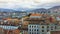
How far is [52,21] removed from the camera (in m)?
1.33

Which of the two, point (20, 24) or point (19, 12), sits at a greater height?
point (19, 12)

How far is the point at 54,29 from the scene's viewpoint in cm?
132

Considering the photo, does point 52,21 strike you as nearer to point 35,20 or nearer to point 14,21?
point 35,20

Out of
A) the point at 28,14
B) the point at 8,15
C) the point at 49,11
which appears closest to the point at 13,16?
the point at 8,15

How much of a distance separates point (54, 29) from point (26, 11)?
0.36m

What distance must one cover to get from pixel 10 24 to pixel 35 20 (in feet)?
0.92

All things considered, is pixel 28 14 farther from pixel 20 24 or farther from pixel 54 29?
pixel 54 29

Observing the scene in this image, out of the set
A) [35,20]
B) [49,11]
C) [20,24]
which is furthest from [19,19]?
[49,11]

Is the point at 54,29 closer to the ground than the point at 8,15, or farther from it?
closer to the ground

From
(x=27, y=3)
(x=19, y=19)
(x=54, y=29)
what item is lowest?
(x=54, y=29)

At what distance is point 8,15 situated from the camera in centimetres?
136

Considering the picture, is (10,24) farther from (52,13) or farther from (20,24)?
(52,13)

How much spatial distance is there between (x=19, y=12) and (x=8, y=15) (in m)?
0.13

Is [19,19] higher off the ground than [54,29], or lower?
higher
